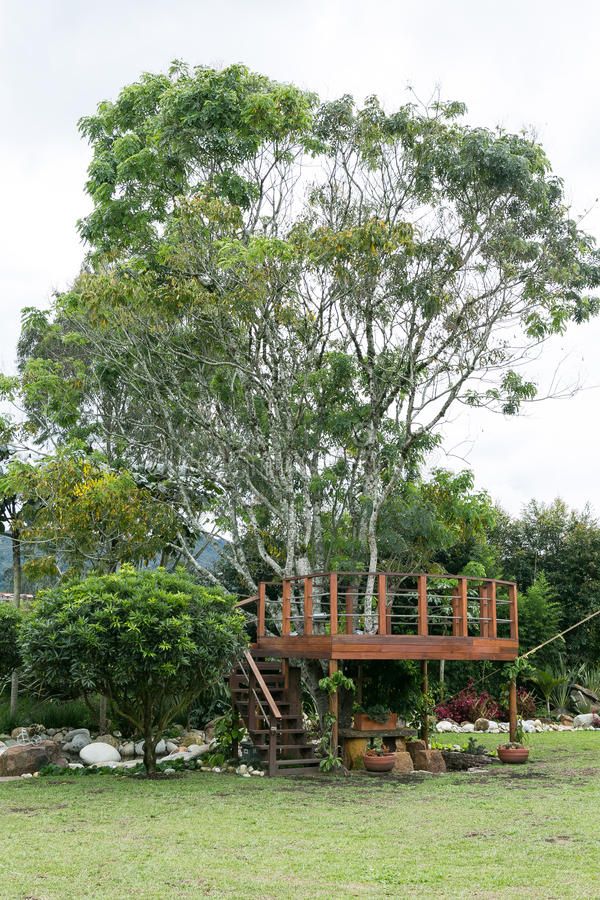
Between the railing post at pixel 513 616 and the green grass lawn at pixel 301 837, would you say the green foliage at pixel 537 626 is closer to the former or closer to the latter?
the railing post at pixel 513 616

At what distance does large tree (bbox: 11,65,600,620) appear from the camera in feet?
45.9

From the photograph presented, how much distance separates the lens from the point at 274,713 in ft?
37.4

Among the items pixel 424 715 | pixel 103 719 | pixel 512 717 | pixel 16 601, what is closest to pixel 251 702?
pixel 424 715

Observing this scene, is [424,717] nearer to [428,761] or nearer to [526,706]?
[428,761]

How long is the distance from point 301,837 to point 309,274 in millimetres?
9510

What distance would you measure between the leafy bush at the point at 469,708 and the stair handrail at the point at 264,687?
7.72 meters

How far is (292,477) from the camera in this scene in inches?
606

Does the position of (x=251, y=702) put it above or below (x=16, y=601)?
below

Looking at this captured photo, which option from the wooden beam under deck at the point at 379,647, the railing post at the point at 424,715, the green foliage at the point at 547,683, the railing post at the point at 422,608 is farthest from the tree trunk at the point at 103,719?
the green foliage at the point at 547,683

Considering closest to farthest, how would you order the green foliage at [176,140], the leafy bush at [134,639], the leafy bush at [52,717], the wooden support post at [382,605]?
the leafy bush at [134,639] < the wooden support post at [382,605] < the green foliage at [176,140] < the leafy bush at [52,717]

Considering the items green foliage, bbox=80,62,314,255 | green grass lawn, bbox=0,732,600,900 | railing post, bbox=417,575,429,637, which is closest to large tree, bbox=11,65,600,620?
green foliage, bbox=80,62,314,255

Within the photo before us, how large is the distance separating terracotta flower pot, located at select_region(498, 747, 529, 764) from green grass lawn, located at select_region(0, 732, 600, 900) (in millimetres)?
1517

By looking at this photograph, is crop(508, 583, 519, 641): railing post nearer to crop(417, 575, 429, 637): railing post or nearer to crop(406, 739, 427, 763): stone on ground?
crop(406, 739, 427, 763): stone on ground

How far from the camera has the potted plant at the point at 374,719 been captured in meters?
12.3
